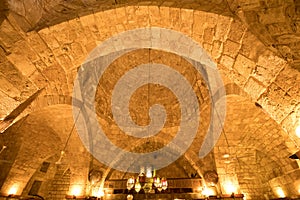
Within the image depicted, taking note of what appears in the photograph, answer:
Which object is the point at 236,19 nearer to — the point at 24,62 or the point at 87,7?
the point at 87,7

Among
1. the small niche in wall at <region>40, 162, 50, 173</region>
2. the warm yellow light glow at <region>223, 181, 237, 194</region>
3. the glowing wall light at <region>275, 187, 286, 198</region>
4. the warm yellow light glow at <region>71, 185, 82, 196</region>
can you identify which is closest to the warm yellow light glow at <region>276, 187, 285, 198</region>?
the glowing wall light at <region>275, 187, 286, 198</region>

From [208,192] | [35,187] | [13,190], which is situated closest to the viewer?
[13,190]

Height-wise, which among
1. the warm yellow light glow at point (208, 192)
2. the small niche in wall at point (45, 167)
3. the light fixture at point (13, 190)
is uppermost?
the small niche in wall at point (45, 167)

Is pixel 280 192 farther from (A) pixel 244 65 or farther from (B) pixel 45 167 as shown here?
(B) pixel 45 167

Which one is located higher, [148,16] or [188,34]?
[148,16]

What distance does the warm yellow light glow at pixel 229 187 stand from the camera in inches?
245

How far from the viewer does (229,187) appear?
248 inches

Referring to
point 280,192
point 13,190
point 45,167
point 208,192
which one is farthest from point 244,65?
point 45,167

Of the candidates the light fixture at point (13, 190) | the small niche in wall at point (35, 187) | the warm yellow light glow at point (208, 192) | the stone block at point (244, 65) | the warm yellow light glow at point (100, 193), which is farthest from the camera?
the small niche in wall at point (35, 187)

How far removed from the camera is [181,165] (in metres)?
8.51

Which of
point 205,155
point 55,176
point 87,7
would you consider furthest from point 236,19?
point 55,176

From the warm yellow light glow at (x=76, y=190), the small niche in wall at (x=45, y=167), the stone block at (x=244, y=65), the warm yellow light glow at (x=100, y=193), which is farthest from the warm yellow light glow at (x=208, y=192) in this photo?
the small niche in wall at (x=45, y=167)

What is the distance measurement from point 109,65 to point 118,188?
5107mm

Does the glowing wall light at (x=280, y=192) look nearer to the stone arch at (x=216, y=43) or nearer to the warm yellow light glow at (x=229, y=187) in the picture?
the warm yellow light glow at (x=229, y=187)
